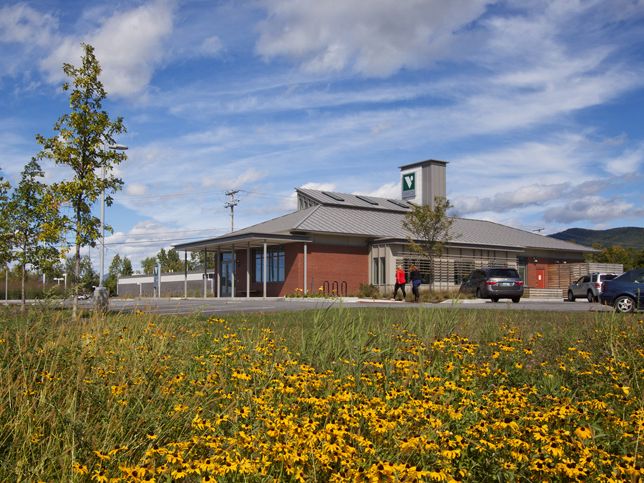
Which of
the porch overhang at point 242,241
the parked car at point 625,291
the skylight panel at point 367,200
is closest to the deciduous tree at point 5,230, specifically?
the porch overhang at point 242,241

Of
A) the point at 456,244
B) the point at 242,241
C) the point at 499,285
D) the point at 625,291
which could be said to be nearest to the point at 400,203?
the point at 456,244

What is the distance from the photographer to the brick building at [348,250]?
34594 millimetres

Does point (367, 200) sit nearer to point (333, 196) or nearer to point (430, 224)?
point (333, 196)

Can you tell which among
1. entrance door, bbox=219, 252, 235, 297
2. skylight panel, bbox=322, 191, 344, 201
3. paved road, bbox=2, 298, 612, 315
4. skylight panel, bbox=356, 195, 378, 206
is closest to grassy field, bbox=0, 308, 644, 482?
paved road, bbox=2, 298, 612, 315

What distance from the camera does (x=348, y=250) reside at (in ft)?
119

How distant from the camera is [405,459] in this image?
3.71 meters

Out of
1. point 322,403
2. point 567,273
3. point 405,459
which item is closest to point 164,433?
point 322,403

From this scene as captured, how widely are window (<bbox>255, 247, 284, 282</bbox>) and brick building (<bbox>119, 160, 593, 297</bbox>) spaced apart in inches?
2.3

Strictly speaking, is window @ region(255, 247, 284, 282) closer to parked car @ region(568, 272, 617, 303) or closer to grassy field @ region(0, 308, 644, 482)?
parked car @ region(568, 272, 617, 303)

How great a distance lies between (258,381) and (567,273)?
141 ft

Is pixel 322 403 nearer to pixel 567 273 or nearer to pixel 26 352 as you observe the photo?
pixel 26 352

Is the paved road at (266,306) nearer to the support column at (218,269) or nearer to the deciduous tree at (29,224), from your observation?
the deciduous tree at (29,224)

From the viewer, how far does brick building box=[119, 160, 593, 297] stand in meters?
34.6

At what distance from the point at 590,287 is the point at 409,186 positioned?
19.2 meters
